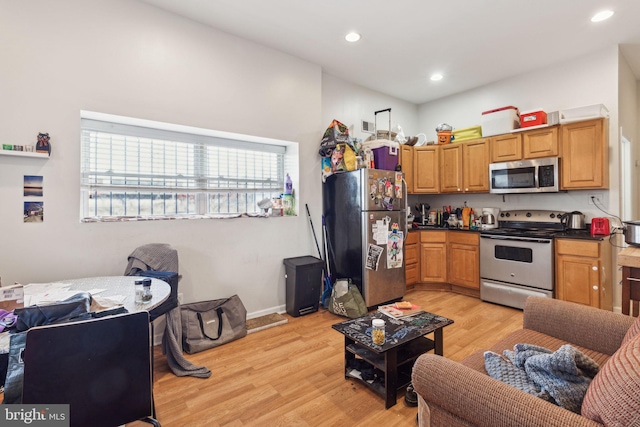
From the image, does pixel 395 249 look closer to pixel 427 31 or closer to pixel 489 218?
pixel 489 218

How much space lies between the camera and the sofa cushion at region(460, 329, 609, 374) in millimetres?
1517

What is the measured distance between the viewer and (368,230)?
3424 mm

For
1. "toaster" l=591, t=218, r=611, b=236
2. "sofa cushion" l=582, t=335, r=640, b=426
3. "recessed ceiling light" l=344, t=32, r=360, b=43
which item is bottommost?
"sofa cushion" l=582, t=335, r=640, b=426

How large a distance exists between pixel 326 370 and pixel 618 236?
A: 3.49 meters

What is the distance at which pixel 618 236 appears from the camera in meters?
3.35

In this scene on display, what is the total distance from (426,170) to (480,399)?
154 inches

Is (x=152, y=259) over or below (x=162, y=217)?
below

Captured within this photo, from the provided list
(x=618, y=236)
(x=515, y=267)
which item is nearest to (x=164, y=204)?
(x=515, y=267)

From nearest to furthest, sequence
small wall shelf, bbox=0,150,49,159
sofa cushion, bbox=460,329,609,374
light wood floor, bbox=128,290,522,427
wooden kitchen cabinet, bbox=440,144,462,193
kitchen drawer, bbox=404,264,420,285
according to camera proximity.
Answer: sofa cushion, bbox=460,329,609,374 → light wood floor, bbox=128,290,522,427 → small wall shelf, bbox=0,150,49,159 → kitchen drawer, bbox=404,264,420,285 → wooden kitchen cabinet, bbox=440,144,462,193

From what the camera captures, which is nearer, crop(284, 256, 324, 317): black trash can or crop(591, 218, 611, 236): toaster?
crop(591, 218, 611, 236): toaster

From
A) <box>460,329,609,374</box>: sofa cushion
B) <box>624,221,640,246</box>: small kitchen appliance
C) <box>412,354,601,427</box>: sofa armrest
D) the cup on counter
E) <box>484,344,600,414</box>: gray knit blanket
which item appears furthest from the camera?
the cup on counter

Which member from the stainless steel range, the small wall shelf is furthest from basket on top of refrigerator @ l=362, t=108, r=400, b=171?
the small wall shelf

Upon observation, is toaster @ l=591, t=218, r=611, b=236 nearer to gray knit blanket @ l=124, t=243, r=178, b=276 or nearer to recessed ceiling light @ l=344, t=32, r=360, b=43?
recessed ceiling light @ l=344, t=32, r=360, b=43

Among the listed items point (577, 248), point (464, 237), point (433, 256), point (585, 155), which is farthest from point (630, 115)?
point (433, 256)
